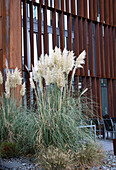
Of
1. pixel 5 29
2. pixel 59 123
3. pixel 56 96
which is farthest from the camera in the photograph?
pixel 5 29

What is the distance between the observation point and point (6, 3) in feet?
20.4

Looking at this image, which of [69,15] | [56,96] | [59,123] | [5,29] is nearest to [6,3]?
[5,29]

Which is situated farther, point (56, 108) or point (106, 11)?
point (106, 11)

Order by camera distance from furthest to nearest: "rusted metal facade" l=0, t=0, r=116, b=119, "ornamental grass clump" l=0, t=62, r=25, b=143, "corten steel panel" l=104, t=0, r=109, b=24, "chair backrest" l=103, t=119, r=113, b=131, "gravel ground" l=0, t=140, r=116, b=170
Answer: "corten steel panel" l=104, t=0, r=109, b=24, "chair backrest" l=103, t=119, r=113, b=131, "rusted metal facade" l=0, t=0, r=116, b=119, "ornamental grass clump" l=0, t=62, r=25, b=143, "gravel ground" l=0, t=140, r=116, b=170

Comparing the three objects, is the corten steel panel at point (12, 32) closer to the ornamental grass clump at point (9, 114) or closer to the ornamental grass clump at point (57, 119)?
the ornamental grass clump at point (9, 114)

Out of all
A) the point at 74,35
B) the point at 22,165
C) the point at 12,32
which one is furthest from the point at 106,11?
the point at 22,165

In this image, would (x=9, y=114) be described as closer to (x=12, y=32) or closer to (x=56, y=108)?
(x=56, y=108)

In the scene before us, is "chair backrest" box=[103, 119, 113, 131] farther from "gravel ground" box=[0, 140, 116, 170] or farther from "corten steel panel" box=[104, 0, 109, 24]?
"corten steel panel" box=[104, 0, 109, 24]

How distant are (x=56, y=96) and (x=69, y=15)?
4674mm

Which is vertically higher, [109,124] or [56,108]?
[56,108]

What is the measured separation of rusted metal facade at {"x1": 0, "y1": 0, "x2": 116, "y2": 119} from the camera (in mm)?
6195

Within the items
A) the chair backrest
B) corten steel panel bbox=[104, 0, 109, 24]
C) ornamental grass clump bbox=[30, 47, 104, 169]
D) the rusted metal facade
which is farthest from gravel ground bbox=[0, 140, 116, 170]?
corten steel panel bbox=[104, 0, 109, 24]

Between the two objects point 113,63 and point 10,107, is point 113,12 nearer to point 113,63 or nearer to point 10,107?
point 113,63

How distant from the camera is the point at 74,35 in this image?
8.23 metres
